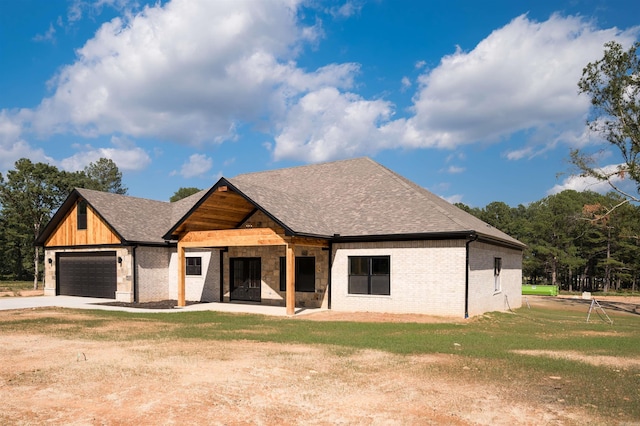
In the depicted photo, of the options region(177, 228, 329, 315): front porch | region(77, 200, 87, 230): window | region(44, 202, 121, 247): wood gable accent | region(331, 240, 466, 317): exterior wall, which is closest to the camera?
region(331, 240, 466, 317): exterior wall

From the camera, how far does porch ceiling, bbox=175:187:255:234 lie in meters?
20.2

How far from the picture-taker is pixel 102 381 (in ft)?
26.7

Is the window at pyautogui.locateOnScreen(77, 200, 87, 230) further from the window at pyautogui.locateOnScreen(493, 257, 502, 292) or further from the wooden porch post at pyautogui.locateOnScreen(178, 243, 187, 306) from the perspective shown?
the window at pyautogui.locateOnScreen(493, 257, 502, 292)

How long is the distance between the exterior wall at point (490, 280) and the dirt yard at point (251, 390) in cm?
845

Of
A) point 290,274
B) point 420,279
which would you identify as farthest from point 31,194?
point 420,279

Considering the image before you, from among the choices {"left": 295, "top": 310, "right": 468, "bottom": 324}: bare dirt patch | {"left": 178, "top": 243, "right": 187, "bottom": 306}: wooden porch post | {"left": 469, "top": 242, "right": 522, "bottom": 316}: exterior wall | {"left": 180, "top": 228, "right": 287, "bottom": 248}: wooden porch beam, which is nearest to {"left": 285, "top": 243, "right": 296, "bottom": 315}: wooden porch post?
{"left": 180, "top": 228, "right": 287, "bottom": 248}: wooden porch beam

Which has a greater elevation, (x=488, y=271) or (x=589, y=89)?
(x=589, y=89)

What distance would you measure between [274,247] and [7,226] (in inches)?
1843

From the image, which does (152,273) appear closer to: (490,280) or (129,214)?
(129,214)

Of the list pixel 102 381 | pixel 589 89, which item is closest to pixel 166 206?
pixel 102 381

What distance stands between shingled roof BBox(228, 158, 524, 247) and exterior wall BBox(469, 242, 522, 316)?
843 millimetres

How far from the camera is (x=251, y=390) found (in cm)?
761

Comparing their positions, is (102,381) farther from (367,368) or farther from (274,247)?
(274,247)

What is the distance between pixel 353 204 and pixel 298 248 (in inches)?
136
